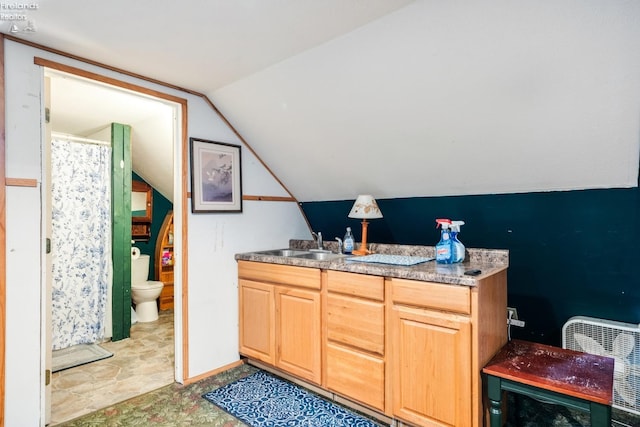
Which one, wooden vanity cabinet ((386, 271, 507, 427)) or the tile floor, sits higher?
wooden vanity cabinet ((386, 271, 507, 427))

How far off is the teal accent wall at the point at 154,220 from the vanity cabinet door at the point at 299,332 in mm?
2920

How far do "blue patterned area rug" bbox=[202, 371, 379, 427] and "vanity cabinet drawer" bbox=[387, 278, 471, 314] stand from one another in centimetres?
81

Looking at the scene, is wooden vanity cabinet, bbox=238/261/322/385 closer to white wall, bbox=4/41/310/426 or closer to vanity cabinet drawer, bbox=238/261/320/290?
vanity cabinet drawer, bbox=238/261/320/290

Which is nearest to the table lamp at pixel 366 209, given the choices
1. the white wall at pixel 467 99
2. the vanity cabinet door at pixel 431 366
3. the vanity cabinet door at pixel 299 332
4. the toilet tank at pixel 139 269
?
the white wall at pixel 467 99

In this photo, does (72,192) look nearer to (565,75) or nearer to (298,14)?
(298,14)

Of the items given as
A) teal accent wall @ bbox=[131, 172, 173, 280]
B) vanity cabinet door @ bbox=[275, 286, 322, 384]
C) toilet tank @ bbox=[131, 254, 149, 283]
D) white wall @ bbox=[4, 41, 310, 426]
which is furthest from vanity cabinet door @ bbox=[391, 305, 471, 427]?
teal accent wall @ bbox=[131, 172, 173, 280]

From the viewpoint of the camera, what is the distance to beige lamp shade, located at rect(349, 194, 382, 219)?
262cm

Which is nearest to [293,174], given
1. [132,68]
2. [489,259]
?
[132,68]

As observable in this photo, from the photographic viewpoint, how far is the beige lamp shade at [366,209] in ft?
8.60

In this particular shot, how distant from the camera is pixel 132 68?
229 centimetres

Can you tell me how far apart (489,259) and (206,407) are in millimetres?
2063

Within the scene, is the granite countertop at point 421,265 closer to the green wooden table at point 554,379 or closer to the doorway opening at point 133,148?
the green wooden table at point 554,379

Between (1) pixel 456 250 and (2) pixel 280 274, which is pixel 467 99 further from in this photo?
(2) pixel 280 274

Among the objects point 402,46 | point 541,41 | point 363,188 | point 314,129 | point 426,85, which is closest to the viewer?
point 541,41
